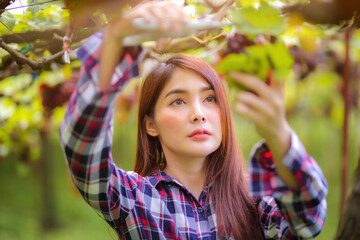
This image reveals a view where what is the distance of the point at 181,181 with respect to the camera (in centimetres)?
112

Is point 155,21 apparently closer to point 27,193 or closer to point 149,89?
point 149,89

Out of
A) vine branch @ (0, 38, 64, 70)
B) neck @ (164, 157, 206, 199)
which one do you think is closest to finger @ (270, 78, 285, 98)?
neck @ (164, 157, 206, 199)

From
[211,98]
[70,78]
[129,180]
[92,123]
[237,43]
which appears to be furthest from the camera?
[70,78]

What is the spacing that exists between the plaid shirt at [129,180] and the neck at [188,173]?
0.37 feet

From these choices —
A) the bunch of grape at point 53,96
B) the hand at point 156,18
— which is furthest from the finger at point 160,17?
the bunch of grape at point 53,96

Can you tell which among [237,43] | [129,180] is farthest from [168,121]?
[237,43]

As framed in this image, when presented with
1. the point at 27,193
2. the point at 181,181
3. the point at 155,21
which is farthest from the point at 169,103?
the point at 27,193

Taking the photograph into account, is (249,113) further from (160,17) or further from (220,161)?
(220,161)

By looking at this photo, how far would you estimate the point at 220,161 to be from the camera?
1.16 meters

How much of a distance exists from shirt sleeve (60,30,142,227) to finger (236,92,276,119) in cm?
20

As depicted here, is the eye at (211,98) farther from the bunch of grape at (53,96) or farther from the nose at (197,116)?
the bunch of grape at (53,96)

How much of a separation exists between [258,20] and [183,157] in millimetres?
557

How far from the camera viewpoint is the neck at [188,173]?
112cm

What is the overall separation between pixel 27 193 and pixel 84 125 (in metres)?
7.20
